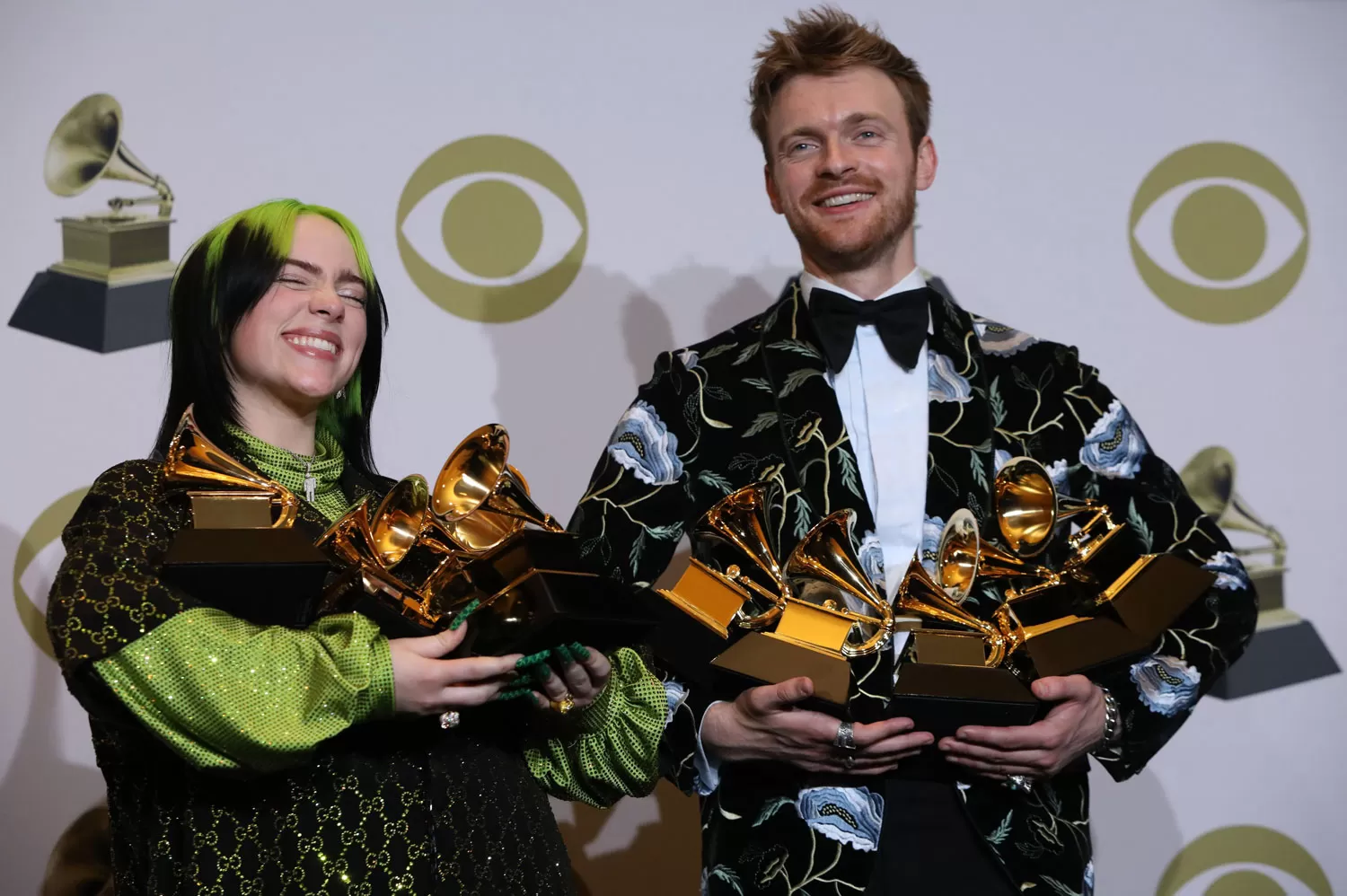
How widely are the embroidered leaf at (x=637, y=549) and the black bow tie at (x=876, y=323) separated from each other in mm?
350

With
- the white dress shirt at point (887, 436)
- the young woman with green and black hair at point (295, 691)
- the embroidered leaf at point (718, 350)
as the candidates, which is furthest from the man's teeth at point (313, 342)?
the white dress shirt at point (887, 436)

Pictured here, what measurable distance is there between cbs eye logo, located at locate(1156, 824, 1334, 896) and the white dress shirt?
4.01 feet

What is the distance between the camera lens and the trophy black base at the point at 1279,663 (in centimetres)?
261

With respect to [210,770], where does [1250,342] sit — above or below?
above

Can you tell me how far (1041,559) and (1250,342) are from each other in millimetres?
1179

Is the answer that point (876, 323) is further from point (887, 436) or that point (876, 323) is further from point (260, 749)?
point (260, 749)

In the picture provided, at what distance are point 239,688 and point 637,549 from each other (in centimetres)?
65

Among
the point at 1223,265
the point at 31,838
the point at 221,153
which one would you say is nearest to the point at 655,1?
the point at 221,153

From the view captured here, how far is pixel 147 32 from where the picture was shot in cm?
236

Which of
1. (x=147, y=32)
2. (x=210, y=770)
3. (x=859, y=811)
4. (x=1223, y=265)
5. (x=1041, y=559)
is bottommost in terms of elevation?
(x=859, y=811)

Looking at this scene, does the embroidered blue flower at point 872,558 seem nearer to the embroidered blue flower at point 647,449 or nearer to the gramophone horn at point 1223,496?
the embroidered blue flower at point 647,449

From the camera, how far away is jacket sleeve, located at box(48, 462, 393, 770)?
1.23 meters

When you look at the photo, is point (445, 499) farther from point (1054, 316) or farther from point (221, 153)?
point (1054, 316)

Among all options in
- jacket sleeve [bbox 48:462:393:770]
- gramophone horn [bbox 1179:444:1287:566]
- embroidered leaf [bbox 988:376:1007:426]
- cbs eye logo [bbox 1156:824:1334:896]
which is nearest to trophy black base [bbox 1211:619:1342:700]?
gramophone horn [bbox 1179:444:1287:566]
